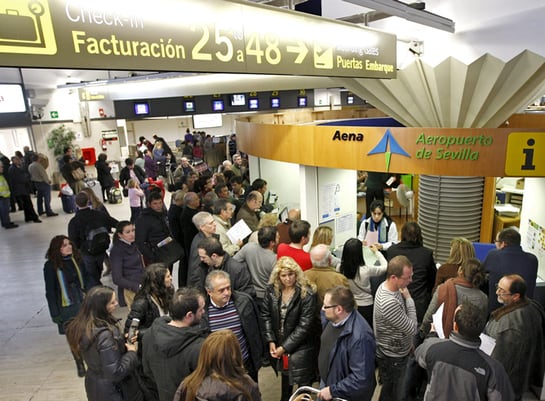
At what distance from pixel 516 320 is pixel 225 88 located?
11.5 metres

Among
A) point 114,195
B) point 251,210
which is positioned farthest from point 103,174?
point 251,210

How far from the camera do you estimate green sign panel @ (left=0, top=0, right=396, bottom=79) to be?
199 centimetres

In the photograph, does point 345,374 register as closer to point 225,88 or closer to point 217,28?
point 217,28

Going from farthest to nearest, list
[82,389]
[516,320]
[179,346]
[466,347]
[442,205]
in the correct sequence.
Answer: [442,205], [82,389], [516,320], [179,346], [466,347]

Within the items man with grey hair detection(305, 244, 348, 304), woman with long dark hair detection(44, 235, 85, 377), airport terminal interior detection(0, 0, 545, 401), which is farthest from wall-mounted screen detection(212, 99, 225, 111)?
man with grey hair detection(305, 244, 348, 304)

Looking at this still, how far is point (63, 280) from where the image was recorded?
418 cm

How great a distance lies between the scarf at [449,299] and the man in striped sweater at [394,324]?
234 millimetres

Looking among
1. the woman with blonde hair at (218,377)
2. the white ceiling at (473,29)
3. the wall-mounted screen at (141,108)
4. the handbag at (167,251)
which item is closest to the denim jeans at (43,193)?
the wall-mounted screen at (141,108)

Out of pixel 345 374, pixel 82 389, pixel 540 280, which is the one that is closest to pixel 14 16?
pixel 345 374

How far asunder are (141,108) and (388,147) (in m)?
13.3

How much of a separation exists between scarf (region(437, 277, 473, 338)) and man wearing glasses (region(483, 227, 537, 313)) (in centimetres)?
85

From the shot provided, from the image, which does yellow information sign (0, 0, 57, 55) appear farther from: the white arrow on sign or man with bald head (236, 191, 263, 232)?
man with bald head (236, 191, 263, 232)

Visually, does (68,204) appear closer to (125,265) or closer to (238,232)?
(125,265)

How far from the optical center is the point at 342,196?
7438 mm
